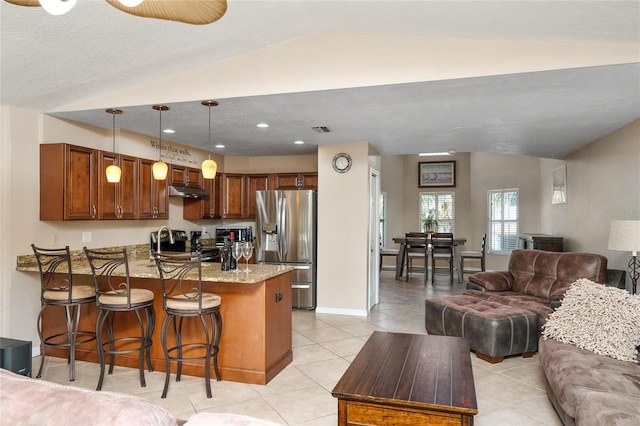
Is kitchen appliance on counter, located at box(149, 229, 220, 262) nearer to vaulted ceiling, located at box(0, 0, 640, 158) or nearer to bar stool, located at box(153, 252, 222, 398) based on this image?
vaulted ceiling, located at box(0, 0, 640, 158)

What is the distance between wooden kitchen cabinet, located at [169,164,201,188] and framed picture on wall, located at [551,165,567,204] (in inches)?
225

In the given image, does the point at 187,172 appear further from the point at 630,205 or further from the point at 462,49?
the point at 630,205

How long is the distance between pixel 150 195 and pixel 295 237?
2.04 m

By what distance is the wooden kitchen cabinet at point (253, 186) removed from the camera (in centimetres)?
674

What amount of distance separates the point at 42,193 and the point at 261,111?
231 cm

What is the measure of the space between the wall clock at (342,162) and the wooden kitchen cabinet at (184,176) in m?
2.06

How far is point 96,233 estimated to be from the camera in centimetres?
473

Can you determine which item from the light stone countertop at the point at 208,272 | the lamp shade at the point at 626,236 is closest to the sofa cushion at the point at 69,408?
the light stone countertop at the point at 208,272

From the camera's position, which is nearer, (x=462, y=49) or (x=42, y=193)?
(x=462, y=49)

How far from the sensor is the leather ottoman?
3764 millimetres

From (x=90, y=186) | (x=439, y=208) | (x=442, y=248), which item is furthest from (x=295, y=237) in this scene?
(x=439, y=208)

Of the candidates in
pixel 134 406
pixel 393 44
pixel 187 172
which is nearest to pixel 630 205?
pixel 393 44

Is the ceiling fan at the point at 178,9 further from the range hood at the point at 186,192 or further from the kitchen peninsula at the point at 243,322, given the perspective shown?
the range hood at the point at 186,192

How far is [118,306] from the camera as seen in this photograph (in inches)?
127
